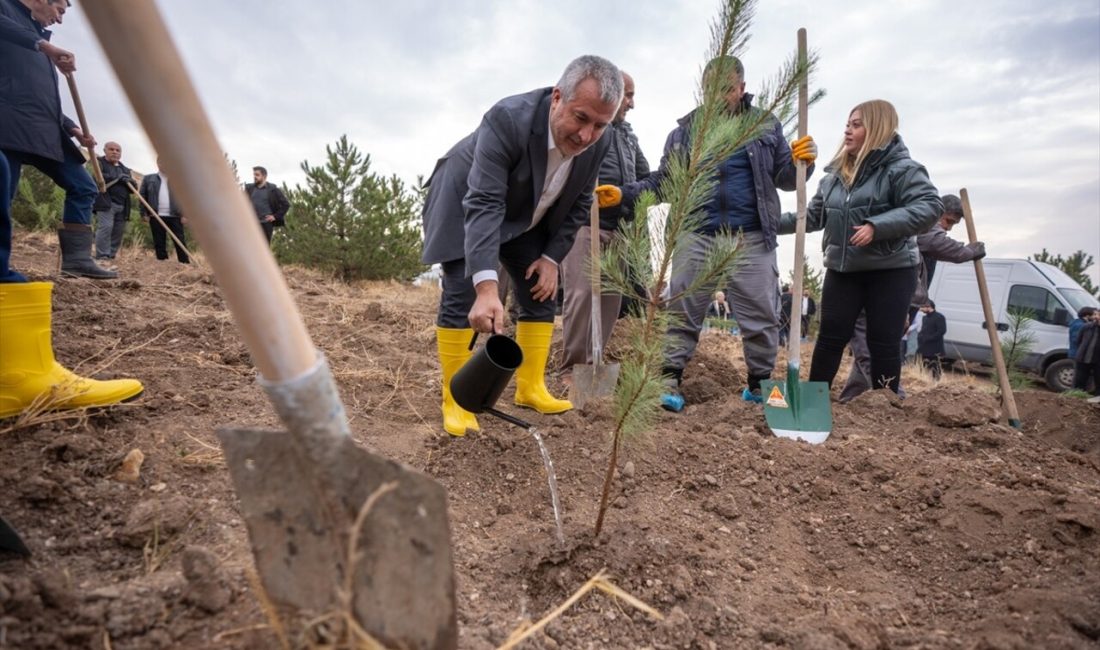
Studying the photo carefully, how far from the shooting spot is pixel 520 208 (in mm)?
2412

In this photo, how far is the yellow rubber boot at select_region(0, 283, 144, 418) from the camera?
1493 millimetres

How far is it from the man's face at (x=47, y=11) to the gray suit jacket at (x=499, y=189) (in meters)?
2.43

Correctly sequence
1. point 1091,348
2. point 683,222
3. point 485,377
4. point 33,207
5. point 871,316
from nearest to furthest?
point 683,222
point 485,377
point 871,316
point 1091,348
point 33,207

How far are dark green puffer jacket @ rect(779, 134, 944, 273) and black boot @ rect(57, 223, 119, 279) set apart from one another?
15.1 ft

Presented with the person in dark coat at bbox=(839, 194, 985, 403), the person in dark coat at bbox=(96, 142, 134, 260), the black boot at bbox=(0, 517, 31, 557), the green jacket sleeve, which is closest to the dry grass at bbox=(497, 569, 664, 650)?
the black boot at bbox=(0, 517, 31, 557)

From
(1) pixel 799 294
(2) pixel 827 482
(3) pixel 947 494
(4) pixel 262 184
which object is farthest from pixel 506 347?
(4) pixel 262 184

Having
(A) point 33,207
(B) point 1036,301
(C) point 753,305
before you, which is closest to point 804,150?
(C) point 753,305

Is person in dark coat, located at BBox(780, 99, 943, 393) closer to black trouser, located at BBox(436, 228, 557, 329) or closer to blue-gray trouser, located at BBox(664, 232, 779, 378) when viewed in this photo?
blue-gray trouser, located at BBox(664, 232, 779, 378)

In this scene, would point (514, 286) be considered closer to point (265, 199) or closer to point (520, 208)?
point (520, 208)

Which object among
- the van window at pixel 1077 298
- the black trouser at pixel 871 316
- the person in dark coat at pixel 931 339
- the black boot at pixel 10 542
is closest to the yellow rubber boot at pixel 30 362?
the black boot at pixel 10 542

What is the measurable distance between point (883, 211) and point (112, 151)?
8.03 meters

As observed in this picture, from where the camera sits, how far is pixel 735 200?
10.5 feet

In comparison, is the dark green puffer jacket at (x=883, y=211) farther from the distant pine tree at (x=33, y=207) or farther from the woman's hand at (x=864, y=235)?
the distant pine tree at (x=33, y=207)

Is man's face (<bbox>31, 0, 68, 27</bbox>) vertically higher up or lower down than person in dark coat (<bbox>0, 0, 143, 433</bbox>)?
higher up
